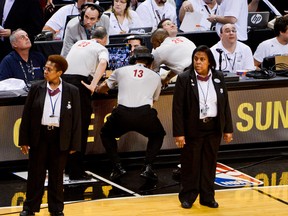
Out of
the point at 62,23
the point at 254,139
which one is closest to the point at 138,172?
the point at 254,139

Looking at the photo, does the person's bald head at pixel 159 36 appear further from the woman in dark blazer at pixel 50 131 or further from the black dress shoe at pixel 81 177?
the woman in dark blazer at pixel 50 131

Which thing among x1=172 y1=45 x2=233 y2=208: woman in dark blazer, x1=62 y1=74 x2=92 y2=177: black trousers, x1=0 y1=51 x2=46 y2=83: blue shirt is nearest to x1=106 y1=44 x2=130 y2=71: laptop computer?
x1=62 y1=74 x2=92 y2=177: black trousers

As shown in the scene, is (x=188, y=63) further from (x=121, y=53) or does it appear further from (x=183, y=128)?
(x=183, y=128)

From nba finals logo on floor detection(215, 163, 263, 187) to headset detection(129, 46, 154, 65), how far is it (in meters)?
1.58

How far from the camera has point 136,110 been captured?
35.7 feet

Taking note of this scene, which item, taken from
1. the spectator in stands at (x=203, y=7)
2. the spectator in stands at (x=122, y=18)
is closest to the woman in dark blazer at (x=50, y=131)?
the spectator in stands at (x=122, y=18)

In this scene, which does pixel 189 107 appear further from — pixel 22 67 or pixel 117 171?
pixel 22 67

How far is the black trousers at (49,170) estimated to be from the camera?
9.40 meters

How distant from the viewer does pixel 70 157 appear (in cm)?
1099

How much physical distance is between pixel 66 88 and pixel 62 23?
4.66 meters

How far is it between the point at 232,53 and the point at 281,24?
0.88 m

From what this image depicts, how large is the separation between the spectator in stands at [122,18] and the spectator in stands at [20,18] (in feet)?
4.29

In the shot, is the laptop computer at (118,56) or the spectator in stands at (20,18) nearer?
the laptop computer at (118,56)

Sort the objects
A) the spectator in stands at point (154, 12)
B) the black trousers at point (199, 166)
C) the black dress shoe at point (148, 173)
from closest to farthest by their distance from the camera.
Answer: the black trousers at point (199, 166) < the black dress shoe at point (148, 173) < the spectator in stands at point (154, 12)
